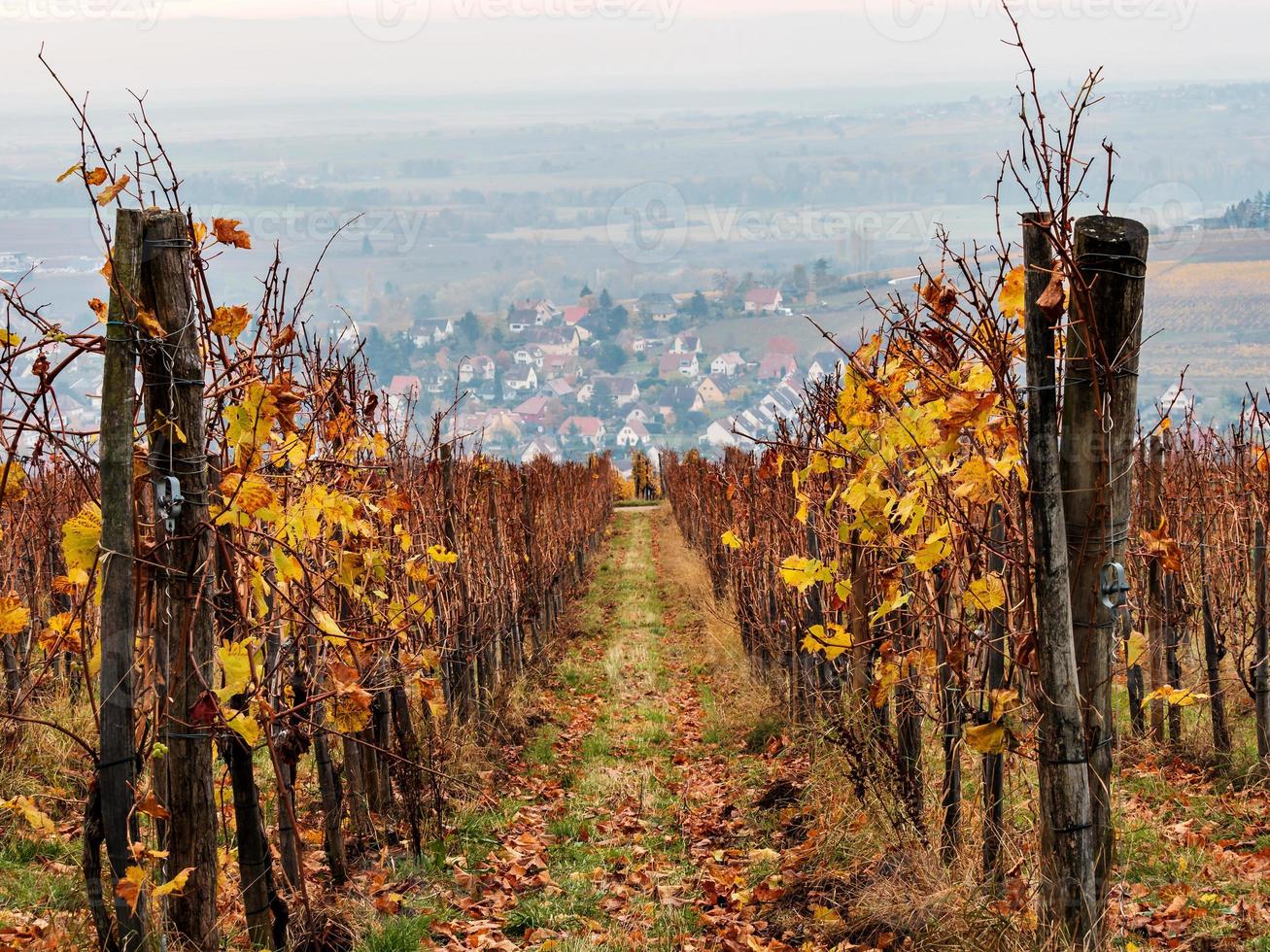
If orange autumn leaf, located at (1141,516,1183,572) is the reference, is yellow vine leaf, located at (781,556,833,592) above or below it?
below

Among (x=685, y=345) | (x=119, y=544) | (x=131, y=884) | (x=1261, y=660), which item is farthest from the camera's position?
(x=685, y=345)

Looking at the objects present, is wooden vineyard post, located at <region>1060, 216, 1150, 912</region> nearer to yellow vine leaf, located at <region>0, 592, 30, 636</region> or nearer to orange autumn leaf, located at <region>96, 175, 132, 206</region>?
Result: orange autumn leaf, located at <region>96, 175, 132, 206</region>

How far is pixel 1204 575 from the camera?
7828 mm

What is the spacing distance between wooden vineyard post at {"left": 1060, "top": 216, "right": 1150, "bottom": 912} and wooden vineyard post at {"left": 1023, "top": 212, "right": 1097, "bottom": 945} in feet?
0.23

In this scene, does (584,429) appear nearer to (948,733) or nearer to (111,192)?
(948,733)

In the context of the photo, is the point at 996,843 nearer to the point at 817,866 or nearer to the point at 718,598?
the point at 817,866

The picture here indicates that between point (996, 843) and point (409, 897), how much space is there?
278 cm

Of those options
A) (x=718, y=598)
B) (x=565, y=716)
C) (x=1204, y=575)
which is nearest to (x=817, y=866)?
(x=1204, y=575)

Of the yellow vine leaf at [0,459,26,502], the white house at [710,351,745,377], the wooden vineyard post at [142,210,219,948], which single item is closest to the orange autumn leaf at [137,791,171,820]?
the wooden vineyard post at [142,210,219,948]

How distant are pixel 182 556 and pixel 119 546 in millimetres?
201

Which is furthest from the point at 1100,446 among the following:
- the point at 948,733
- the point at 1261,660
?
the point at 1261,660

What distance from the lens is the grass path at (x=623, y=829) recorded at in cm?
491

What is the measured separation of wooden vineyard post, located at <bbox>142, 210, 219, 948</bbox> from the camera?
3314mm

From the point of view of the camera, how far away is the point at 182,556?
11.1 ft
